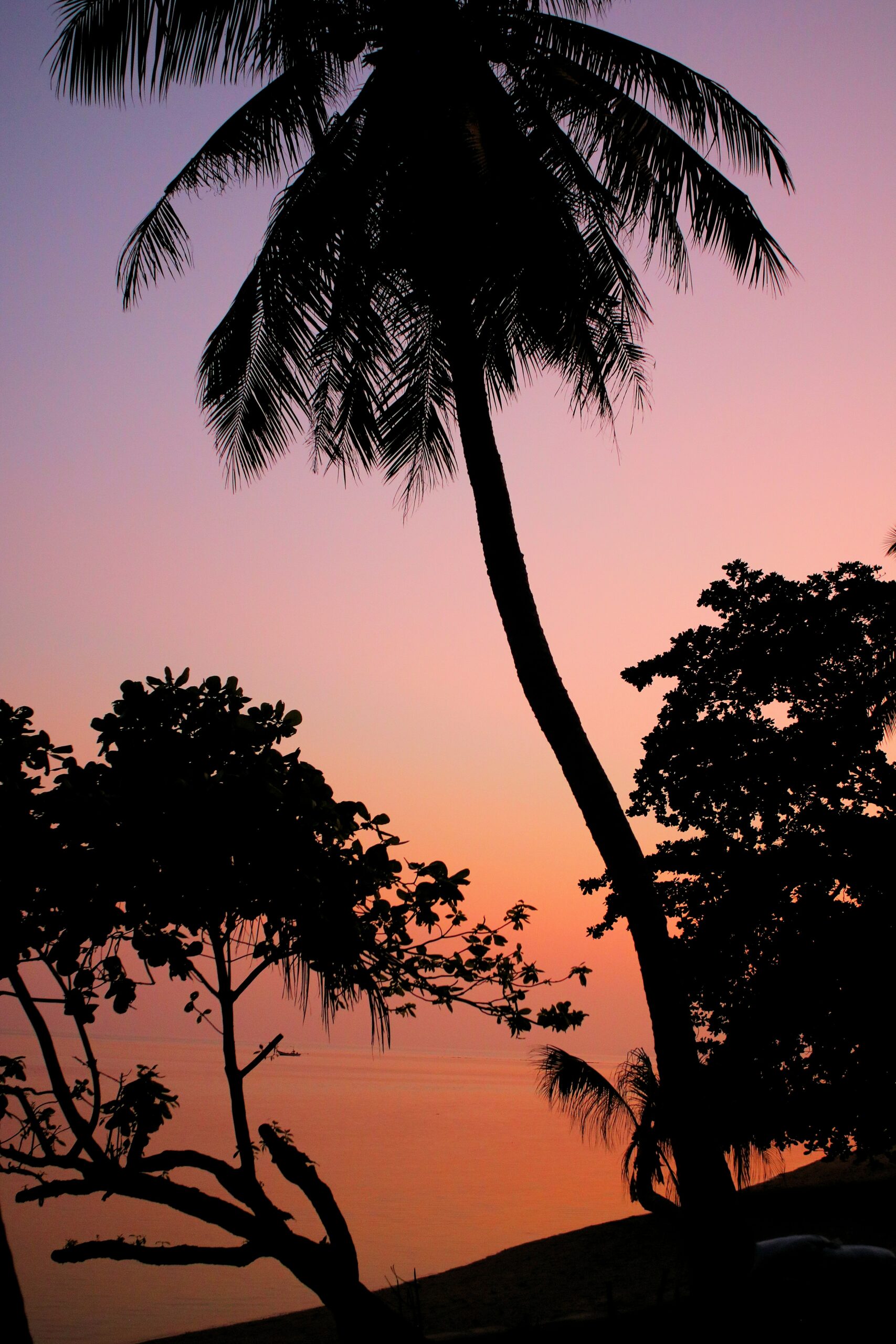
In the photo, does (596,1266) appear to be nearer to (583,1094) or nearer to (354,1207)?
(583,1094)

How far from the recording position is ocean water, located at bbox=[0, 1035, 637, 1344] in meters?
24.1

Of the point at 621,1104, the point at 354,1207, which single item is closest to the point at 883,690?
the point at 621,1104

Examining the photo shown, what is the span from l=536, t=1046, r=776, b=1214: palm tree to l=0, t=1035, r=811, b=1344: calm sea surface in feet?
37.7

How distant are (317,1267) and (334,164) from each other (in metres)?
9.17

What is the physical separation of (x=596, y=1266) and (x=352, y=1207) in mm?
20817

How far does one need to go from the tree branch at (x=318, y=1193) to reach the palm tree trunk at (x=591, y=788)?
2431 mm

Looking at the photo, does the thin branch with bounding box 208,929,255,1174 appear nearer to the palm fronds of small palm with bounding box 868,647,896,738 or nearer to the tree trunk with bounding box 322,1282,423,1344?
the tree trunk with bounding box 322,1282,423,1344

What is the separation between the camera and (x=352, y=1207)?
38.4m

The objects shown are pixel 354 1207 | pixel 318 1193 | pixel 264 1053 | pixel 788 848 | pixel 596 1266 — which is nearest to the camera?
pixel 318 1193

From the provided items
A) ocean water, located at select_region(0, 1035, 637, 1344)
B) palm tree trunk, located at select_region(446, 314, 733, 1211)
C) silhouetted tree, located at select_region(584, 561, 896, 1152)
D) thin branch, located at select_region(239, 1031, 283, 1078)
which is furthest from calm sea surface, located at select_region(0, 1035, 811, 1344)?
palm tree trunk, located at select_region(446, 314, 733, 1211)

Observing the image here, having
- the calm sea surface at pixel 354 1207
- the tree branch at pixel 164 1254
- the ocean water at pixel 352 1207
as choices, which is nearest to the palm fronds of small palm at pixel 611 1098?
the ocean water at pixel 352 1207

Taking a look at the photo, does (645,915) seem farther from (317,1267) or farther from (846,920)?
(846,920)

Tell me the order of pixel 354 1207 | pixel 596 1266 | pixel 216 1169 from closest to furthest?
pixel 216 1169 < pixel 596 1266 < pixel 354 1207

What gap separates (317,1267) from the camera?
594 centimetres
